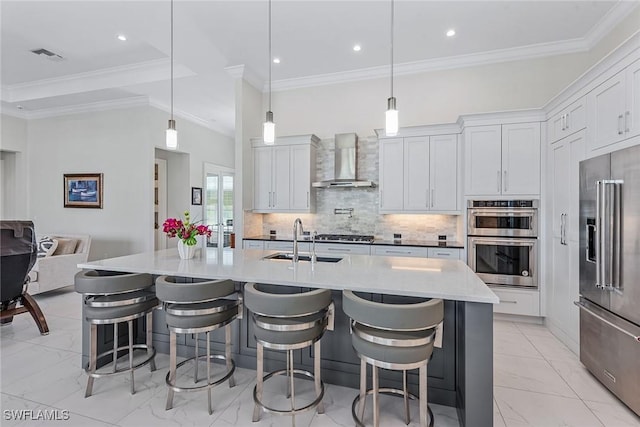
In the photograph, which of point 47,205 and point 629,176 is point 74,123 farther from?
point 629,176

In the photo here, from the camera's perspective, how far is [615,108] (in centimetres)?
232

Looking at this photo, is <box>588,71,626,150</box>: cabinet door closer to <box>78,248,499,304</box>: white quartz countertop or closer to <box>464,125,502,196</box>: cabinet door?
<box>464,125,502,196</box>: cabinet door

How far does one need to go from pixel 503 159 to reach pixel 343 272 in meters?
2.69

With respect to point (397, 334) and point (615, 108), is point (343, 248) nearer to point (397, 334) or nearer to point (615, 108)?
point (397, 334)

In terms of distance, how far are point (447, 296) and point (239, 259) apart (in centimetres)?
173

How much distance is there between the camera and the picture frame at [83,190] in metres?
5.94

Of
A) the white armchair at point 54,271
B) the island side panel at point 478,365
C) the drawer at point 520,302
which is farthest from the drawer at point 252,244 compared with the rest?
the island side panel at point 478,365

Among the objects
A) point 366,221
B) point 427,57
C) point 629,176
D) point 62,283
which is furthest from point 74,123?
point 629,176

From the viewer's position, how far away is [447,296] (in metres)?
1.70

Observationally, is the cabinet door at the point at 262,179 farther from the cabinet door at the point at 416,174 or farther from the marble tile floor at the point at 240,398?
the marble tile floor at the point at 240,398

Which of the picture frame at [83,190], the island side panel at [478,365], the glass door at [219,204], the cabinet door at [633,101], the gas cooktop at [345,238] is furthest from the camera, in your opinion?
the glass door at [219,204]

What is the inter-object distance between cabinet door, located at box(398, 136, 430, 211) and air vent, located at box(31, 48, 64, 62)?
5007 millimetres

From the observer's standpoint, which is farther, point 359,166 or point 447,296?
point 359,166

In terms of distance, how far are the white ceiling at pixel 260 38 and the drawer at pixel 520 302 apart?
3.00 m
